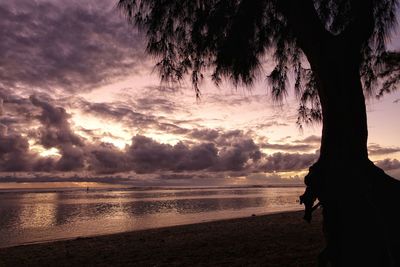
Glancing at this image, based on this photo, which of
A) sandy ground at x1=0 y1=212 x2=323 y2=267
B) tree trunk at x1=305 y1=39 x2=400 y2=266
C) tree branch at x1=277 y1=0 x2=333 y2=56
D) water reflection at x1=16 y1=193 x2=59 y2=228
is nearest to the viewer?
tree trunk at x1=305 y1=39 x2=400 y2=266

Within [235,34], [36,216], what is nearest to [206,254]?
[235,34]

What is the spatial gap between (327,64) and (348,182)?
1330 millimetres

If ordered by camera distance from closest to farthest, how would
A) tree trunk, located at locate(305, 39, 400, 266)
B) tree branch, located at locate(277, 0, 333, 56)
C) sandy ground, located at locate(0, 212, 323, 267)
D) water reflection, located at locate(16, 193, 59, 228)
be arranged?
tree trunk, located at locate(305, 39, 400, 266) → tree branch, located at locate(277, 0, 333, 56) → sandy ground, located at locate(0, 212, 323, 267) → water reflection, located at locate(16, 193, 59, 228)

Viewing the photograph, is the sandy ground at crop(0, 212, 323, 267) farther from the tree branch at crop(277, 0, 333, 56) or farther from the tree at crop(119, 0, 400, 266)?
the tree branch at crop(277, 0, 333, 56)

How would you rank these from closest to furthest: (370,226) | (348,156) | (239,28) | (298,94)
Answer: (370,226) → (348,156) → (239,28) → (298,94)

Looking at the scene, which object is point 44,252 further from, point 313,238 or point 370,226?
point 370,226

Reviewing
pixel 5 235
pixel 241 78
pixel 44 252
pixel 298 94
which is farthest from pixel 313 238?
pixel 5 235

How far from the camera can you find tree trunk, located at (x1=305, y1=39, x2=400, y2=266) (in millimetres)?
3820


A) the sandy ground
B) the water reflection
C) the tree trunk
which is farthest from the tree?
the water reflection

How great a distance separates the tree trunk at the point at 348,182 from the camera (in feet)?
12.5

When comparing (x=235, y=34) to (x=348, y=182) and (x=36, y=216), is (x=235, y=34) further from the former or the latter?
(x=36, y=216)

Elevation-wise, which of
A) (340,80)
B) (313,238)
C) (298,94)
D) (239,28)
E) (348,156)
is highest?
(239,28)

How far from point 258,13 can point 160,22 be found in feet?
5.04

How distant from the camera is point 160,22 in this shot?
20.1ft
